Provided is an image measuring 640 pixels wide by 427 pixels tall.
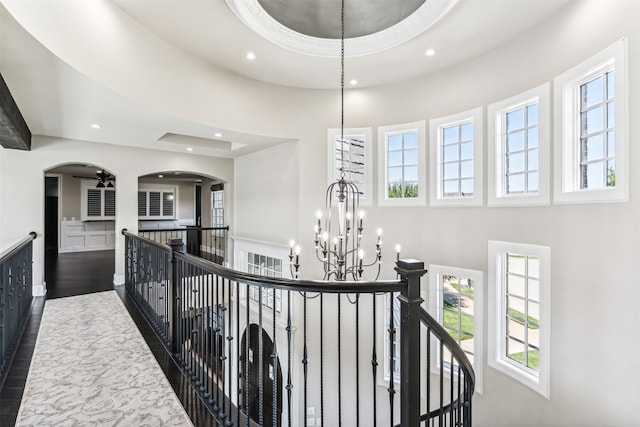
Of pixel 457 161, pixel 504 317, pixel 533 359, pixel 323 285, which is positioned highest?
pixel 457 161

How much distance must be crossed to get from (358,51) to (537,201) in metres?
3.07

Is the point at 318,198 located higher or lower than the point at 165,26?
lower

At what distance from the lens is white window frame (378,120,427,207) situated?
499 centimetres

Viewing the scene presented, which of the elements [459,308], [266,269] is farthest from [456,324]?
[266,269]

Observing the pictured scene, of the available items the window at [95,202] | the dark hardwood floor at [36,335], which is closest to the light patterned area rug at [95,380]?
the dark hardwood floor at [36,335]

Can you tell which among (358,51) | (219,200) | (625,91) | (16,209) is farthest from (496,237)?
(219,200)

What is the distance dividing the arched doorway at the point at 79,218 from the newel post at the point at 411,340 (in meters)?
8.51

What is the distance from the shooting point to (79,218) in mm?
10242

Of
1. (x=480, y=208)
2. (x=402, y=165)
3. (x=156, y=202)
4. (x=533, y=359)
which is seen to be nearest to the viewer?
(x=533, y=359)

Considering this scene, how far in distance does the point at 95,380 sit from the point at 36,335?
160 centimetres

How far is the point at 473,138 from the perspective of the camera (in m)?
4.43

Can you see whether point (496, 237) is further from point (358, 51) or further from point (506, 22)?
point (358, 51)

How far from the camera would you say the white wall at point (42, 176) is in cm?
507

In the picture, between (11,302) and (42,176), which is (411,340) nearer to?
(11,302)
